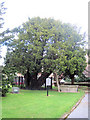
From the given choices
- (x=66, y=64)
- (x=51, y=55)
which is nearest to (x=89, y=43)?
(x=66, y=64)

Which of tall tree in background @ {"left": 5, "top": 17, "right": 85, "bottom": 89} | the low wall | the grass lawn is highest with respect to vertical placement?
tall tree in background @ {"left": 5, "top": 17, "right": 85, "bottom": 89}

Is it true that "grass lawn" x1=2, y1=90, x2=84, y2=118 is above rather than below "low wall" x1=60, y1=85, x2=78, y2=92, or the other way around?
above

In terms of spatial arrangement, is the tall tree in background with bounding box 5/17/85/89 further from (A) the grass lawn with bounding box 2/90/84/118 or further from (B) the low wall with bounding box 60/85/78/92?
(A) the grass lawn with bounding box 2/90/84/118

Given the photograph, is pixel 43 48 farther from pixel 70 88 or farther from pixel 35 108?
pixel 35 108

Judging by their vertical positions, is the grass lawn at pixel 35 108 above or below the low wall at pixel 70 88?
above

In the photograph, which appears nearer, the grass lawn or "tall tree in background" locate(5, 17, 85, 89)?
the grass lawn

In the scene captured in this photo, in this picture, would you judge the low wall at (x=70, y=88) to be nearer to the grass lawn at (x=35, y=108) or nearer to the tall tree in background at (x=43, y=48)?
the tall tree in background at (x=43, y=48)

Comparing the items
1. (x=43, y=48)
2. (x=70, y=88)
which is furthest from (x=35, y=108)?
(x=43, y=48)

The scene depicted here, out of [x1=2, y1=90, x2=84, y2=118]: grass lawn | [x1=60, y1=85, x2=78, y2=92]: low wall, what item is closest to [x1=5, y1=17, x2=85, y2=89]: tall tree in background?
[x1=60, y1=85, x2=78, y2=92]: low wall

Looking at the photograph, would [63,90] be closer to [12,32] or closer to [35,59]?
[35,59]

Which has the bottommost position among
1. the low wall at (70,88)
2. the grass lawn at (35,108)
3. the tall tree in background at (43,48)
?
the low wall at (70,88)

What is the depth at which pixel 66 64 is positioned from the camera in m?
20.9

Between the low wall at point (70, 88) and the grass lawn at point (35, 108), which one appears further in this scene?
the low wall at point (70, 88)

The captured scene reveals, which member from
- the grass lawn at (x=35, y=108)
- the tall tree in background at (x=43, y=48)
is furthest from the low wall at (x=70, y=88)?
the grass lawn at (x=35, y=108)
